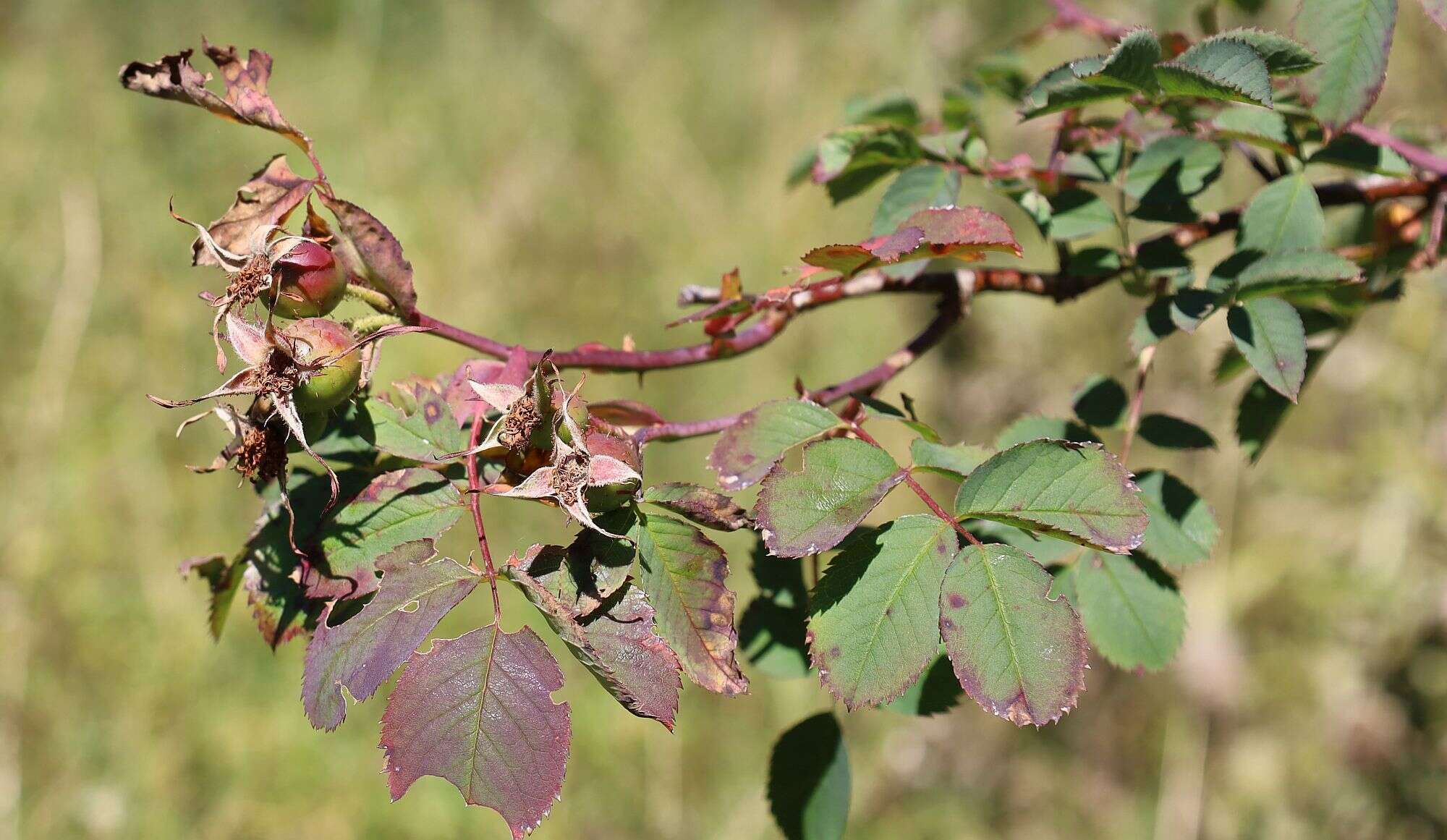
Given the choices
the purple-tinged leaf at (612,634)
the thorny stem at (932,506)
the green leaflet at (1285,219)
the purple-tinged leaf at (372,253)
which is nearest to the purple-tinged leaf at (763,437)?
the thorny stem at (932,506)

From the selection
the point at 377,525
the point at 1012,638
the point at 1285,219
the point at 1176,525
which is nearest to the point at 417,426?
the point at 377,525

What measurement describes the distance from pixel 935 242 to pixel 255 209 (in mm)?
593

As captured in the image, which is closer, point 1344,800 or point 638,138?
point 1344,800

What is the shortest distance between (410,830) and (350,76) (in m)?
3.51

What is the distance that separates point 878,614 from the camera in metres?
0.78

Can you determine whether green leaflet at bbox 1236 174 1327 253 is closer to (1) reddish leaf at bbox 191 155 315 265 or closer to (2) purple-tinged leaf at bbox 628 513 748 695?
(2) purple-tinged leaf at bbox 628 513 748 695

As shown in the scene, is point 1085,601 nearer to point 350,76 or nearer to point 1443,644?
point 1443,644

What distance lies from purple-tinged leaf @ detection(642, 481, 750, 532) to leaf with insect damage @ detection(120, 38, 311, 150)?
1.55 feet

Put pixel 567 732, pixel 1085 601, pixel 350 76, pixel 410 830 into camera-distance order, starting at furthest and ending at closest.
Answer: pixel 350 76, pixel 410 830, pixel 1085 601, pixel 567 732

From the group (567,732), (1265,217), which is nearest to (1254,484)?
(1265,217)

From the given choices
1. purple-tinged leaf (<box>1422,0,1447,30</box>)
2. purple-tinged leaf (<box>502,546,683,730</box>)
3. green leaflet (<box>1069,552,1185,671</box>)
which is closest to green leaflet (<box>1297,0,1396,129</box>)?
purple-tinged leaf (<box>1422,0,1447,30</box>)

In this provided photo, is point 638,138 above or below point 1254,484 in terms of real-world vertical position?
above

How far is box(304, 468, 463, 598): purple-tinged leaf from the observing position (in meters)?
0.82

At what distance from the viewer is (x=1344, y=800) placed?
278 cm
